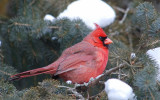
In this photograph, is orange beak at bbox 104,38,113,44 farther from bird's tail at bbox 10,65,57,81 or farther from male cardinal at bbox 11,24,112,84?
bird's tail at bbox 10,65,57,81

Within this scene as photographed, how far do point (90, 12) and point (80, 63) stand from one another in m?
0.73

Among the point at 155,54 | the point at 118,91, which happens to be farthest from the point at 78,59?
the point at 118,91

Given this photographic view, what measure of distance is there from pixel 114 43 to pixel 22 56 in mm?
1150

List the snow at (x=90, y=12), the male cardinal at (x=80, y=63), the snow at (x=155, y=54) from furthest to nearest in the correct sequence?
the snow at (x=90, y=12)
the male cardinal at (x=80, y=63)
the snow at (x=155, y=54)

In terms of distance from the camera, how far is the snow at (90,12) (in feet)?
11.5

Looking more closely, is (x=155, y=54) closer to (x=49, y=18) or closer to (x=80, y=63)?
(x=80, y=63)

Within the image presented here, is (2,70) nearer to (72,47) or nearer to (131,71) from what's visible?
(72,47)

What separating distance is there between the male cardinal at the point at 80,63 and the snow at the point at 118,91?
839 mm

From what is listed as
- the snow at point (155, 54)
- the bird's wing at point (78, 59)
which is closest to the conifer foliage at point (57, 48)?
the snow at point (155, 54)

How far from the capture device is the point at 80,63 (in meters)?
3.08

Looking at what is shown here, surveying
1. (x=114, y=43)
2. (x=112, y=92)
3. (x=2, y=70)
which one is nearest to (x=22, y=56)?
(x=2, y=70)

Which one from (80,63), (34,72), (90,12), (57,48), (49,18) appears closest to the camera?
(34,72)

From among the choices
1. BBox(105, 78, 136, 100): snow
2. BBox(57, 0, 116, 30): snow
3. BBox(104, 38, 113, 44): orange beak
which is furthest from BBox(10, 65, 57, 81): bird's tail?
BBox(105, 78, 136, 100): snow

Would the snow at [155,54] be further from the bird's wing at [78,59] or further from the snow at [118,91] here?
the bird's wing at [78,59]
